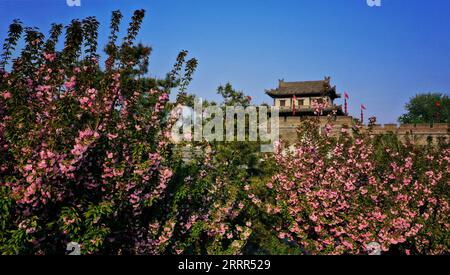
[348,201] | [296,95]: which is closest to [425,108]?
[296,95]

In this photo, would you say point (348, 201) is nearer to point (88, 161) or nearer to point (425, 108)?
point (88, 161)

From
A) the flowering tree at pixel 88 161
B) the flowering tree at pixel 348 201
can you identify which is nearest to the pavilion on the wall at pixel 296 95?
the flowering tree at pixel 348 201

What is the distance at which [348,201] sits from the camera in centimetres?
810

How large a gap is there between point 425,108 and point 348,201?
79.6m

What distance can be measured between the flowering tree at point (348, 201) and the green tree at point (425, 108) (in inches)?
2894

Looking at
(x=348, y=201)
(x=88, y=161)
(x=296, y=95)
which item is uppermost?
(x=296, y=95)

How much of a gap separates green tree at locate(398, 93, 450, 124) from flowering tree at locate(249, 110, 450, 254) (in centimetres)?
7350

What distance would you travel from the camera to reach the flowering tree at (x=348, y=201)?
7645 millimetres

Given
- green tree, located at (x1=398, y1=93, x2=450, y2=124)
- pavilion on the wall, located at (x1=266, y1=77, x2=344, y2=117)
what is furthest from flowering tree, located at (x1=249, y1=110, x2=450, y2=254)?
green tree, located at (x1=398, y1=93, x2=450, y2=124)

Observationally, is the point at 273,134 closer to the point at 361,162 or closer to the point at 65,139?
the point at 361,162

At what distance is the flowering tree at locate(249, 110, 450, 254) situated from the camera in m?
7.64

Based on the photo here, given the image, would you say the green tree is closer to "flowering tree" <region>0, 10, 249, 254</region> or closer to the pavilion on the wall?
the pavilion on the wall

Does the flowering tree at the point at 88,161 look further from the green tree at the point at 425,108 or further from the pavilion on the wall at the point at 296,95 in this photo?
the green tree at the point at 425,108
